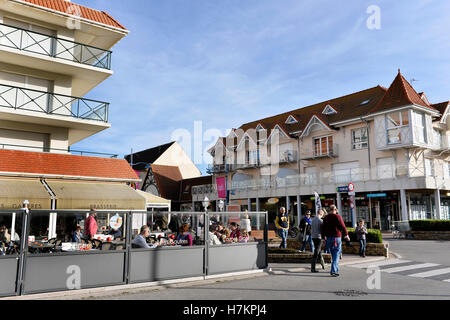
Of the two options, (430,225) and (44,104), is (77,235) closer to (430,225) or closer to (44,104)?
(44,104)

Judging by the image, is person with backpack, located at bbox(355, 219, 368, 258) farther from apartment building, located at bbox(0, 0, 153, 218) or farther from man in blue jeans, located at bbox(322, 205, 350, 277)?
apartment building, located at bbox(0, 0, 153, 218)

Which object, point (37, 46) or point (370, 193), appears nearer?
point (37, 46)

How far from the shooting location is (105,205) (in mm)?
16094

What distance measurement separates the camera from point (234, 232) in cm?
1061

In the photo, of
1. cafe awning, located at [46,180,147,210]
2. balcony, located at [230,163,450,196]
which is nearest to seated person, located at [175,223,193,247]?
cafe awning, located at [46,180,147,210]

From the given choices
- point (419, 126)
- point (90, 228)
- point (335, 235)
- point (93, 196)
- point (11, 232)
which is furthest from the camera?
point (419, 126)

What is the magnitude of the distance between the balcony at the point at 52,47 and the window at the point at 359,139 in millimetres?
22790

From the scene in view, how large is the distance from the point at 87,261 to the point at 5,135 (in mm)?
12652

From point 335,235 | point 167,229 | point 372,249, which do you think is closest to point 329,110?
point 372,249

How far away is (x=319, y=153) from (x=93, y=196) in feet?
83.1

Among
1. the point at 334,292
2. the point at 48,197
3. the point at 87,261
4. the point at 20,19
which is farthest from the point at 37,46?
the point at 334,292

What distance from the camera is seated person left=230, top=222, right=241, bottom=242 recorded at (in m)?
10.6

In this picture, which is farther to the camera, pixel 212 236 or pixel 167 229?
pixel 212 236
